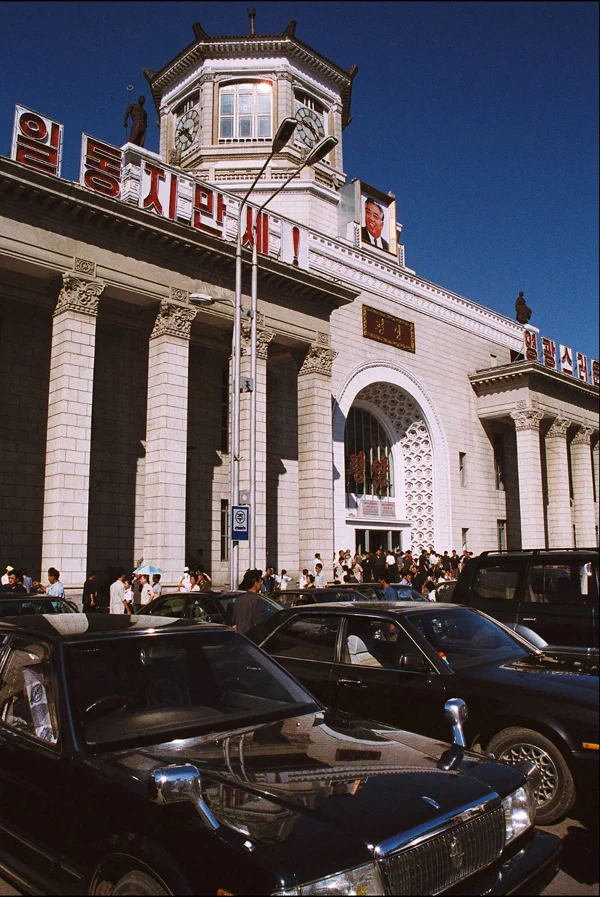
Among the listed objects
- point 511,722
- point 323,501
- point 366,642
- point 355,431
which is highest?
point 355,431

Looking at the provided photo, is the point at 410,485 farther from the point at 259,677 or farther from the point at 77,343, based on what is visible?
the point at 259,677

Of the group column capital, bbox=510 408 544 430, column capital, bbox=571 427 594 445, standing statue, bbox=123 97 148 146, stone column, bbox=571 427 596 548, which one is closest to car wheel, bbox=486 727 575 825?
standing statue, bbox=123 97 148 146

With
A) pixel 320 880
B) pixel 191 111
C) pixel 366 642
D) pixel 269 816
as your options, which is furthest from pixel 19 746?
pixel 191 111

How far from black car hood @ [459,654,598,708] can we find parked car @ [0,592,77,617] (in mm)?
6937

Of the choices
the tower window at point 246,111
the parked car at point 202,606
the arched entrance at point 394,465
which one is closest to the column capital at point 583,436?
the arched entrance at point 394,465

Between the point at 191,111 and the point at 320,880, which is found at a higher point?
the point at 191,111

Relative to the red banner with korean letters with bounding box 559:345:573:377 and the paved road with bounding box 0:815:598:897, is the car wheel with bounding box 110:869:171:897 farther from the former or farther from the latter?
the red banner with korean letters with bounding box 559:345:573:377

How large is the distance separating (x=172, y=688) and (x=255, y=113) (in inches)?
1457

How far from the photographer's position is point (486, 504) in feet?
119

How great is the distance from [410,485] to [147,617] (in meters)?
30.4

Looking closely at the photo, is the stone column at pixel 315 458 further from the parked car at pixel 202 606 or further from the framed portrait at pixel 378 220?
the parked car at pixel 202 606

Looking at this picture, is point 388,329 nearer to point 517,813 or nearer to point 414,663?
point 414,663

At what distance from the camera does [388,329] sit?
32.8m

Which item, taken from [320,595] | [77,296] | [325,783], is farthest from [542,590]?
[77,296]
